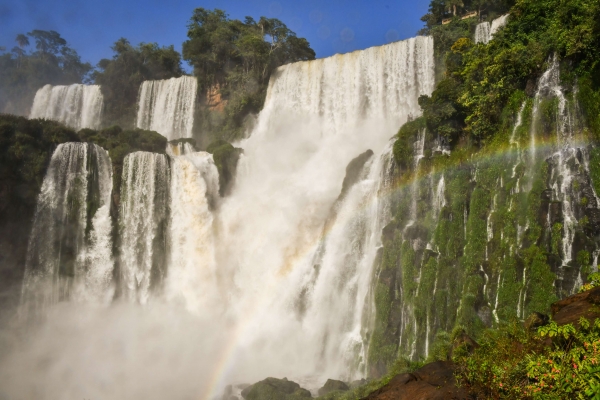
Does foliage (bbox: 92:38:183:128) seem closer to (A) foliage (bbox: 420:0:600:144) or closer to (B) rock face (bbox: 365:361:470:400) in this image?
(A) foliage (bbox: 420:0:600:144)

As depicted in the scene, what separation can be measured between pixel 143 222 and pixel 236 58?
57.8 ft

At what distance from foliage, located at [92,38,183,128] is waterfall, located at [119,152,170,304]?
46.3 ft

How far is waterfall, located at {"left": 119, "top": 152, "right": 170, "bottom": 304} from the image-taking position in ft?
77.7

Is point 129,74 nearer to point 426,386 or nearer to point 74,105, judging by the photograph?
point 74,105

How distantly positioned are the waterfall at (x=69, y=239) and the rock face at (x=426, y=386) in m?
19.9

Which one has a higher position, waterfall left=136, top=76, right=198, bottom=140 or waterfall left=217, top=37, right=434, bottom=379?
waterfall left=136, top=76, right=198, bottom=140

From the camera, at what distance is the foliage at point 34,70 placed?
48.9 metres

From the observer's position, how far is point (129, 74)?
37625 mm

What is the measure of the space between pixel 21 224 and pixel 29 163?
3.30 m

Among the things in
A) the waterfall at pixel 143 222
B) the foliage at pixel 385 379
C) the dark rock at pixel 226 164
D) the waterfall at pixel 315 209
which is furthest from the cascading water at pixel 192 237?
the foliage at pixel 385 379

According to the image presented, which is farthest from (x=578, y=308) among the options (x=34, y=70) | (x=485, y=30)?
(x=34, y=70)

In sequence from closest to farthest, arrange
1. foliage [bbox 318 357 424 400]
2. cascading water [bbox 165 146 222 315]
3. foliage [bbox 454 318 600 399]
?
foliage [bbox 454 318 600 399] → foliage [bbox 318 357 424 400] → cascading water [bbox 165 146 222 315]

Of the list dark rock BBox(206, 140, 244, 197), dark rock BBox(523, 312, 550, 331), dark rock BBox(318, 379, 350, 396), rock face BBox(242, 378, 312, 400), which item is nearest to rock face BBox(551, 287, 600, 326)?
dark rock BBox(523, 312, 550, 331)

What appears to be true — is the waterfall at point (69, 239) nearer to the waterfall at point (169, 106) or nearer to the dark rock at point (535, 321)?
the waterfall at point (169, 106)
